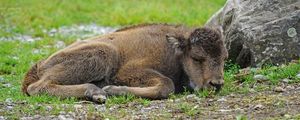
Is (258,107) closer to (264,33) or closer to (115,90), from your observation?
(115,90)

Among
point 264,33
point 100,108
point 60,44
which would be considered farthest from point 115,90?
point 60,44

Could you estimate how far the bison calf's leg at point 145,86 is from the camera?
11.8 m

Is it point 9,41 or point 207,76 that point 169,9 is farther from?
point 207,76

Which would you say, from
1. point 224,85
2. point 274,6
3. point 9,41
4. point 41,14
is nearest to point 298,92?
point 224,85

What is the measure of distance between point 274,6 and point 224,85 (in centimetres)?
252

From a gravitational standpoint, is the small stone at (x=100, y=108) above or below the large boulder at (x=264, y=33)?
below

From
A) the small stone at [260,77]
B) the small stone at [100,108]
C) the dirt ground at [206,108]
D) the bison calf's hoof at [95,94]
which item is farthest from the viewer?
the small stone at [260,77]

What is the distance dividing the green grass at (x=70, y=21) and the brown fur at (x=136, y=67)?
0.84ft

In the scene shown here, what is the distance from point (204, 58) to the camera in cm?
1210

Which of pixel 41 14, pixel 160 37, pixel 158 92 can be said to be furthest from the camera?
pixel 41 14

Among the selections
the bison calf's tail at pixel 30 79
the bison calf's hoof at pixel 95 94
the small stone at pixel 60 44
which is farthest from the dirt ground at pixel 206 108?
the small stone at pixel 60 44

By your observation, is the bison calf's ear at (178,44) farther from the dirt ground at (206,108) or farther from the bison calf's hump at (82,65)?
the dirt ground at (206,108)

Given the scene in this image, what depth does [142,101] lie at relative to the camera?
11328 millimetres

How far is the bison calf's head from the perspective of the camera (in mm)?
11938
